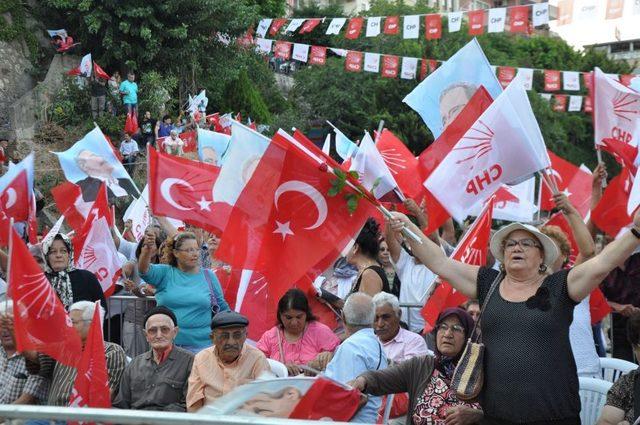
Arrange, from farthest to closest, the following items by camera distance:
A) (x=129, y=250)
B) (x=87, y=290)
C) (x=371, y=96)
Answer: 1. (x=371, y=96)
2. (x=129, y=250)
3. (x=87, y=290)

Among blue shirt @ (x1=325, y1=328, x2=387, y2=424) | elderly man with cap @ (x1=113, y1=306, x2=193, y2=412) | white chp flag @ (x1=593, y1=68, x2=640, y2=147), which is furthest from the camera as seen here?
white chp flag @ (x1=593, y1=68, x2=640, y2=147)

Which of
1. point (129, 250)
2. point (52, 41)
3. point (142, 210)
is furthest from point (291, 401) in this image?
point (52, 41)

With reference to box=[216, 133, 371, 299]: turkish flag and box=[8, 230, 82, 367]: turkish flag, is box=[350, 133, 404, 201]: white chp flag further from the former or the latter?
box=[8, 230, 82, 367]: turkish flag

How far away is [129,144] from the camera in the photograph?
23.3m

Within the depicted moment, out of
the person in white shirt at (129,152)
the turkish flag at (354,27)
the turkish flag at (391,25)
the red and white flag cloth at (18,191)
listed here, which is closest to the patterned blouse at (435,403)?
the red and white flag cloth at (18,191)

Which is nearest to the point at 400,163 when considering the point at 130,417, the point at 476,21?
the point at 130,417

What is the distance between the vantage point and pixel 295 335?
7309 mm

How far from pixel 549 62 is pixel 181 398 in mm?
45075

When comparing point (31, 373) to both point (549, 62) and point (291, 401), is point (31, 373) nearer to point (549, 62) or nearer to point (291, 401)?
point (291, 401)

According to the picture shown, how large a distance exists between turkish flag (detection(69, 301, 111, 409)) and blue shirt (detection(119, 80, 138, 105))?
2010 cm

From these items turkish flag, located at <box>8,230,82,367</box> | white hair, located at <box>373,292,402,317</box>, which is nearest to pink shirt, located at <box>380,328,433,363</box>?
white hair, located at <box>373,292,402,317</box>

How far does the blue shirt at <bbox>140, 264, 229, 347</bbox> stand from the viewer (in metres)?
8.01

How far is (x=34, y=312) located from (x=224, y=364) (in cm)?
122

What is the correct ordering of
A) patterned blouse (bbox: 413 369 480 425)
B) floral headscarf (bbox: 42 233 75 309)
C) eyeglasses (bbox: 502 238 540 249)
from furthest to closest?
1. floral headscarf (bbox: 42 233 75 309)
2. patterned blouse (bbox: 413 369 480 425)
3. eyeglasses (bbox: 502 238 540 249)
